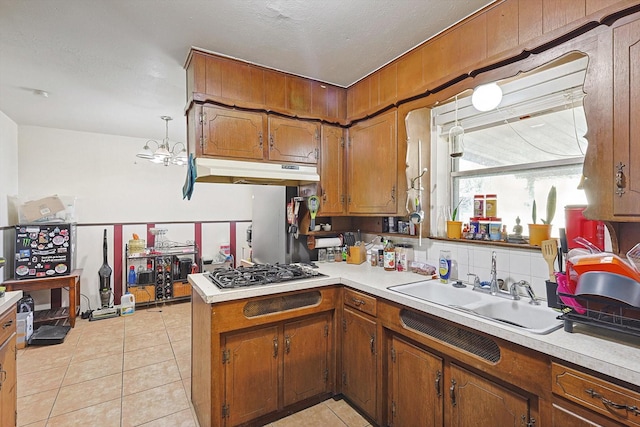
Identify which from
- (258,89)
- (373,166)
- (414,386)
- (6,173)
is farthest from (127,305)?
(414,386)

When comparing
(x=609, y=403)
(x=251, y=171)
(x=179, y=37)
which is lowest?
(x=609, y=403)

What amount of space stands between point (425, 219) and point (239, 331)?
157 cm

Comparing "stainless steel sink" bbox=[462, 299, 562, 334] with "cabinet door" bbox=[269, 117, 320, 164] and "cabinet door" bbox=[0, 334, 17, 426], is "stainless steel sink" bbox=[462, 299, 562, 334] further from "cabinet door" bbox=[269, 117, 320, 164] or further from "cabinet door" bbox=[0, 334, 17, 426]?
"cabinet door" bbox=[0, 334, 17, 426]

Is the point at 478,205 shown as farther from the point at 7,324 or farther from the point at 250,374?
the point at 7,324

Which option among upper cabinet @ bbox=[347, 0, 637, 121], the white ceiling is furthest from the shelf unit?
upper cabinet @ bbox=[347, 0, 637, 121]

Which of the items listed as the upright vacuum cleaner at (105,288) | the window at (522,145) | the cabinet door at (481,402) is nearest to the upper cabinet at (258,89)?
the window at (522,145)

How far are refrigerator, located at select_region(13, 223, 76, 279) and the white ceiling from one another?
143cm

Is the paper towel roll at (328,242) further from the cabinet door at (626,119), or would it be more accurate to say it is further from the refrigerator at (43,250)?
the refrigerator at (43,250)

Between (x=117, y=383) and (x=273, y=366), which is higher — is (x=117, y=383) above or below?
below

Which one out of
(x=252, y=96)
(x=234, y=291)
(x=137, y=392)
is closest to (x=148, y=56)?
(x=252, y=96)

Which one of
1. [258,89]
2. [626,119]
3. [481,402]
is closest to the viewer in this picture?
[626,119]

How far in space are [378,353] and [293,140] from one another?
168 cm

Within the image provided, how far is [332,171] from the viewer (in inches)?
107

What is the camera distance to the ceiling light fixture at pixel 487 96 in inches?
73.1
